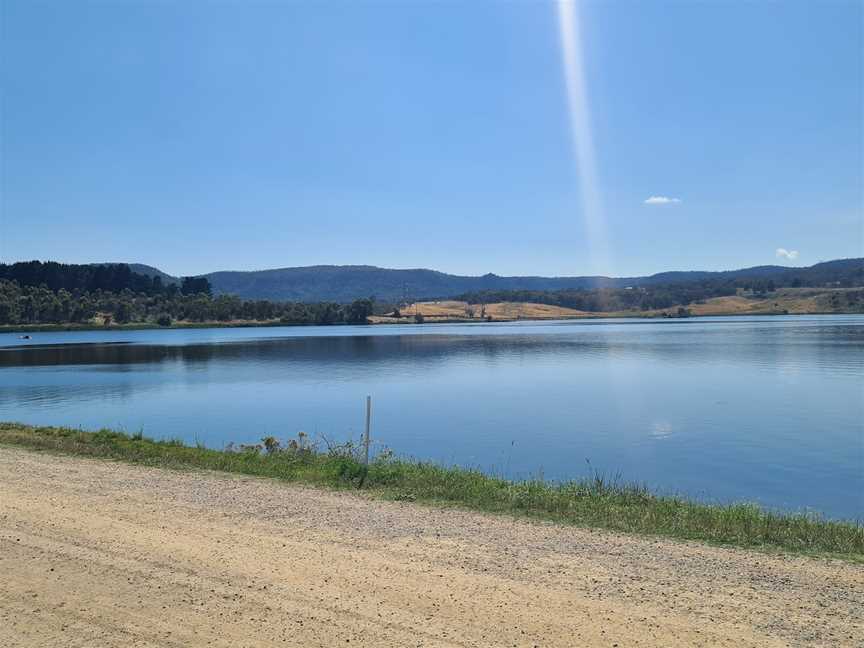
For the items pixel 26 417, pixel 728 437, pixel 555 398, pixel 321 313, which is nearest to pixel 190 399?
pixel 26 417

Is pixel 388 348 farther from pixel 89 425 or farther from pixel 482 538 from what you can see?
pixel 482 538

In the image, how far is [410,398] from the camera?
107 feet

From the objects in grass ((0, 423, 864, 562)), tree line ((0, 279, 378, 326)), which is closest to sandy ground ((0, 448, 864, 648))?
grass ((0, 423, 864, 562))

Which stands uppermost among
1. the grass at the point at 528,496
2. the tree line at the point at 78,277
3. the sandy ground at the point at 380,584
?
the tree line at the point at 78,277

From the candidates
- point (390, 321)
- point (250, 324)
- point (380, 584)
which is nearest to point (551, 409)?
point (380, 584)

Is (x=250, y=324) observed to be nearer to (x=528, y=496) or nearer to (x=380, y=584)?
A: (x=528, y=496)

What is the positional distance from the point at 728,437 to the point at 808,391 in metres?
13.3

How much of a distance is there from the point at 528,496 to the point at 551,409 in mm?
17827

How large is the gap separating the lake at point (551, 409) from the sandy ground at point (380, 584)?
25.9 feet

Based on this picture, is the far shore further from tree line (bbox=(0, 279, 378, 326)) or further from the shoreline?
tree line (bbox=(0, 279, 378, 326))

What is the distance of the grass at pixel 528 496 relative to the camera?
8.62 meters

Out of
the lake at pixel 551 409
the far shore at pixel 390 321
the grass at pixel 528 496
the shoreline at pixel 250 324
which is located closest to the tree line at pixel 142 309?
the far shore at pixel 390 321

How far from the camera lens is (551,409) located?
28.1 meters

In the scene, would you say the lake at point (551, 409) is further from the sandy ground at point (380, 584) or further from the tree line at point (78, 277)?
the tree line at point (78, 277)
